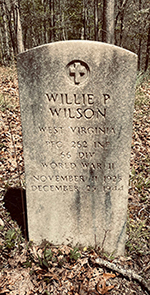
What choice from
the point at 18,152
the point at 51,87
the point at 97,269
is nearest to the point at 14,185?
the point at 18,152

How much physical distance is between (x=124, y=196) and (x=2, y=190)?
82.2 inches

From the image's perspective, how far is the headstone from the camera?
2.01 meters

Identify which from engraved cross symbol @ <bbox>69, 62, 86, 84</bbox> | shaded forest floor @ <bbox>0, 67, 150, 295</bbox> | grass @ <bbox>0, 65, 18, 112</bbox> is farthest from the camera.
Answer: grass @ <bbox>0, 65, 18, 112</bbox>

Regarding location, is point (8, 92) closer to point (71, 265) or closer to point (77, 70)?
point (77, 70)

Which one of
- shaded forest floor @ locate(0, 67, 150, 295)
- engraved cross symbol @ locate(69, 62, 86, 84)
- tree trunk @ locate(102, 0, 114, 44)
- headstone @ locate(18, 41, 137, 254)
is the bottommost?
shaded forest floor @ locate(0, 67, 150, 295)

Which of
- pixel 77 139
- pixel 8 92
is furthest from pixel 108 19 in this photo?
pixel 77 139

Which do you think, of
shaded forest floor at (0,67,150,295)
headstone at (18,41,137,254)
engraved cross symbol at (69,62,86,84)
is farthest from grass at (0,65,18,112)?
engraved cross symbol at (69,62,86,84)

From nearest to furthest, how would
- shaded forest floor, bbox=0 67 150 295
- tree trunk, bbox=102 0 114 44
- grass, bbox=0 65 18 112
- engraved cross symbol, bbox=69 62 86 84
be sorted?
engraved cross symbol, bbox=69 62 86 84 → shaded forest floor, bbox=0 67 150 295 → grass, bbox=0 65 18 112 → tree trunk, bbox=102 0 114 44

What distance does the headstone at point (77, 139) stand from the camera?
201cm

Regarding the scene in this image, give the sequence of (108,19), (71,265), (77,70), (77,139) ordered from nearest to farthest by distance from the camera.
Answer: (77,70) < (77,139) < (71,265) < (108,19)

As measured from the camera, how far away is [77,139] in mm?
2314

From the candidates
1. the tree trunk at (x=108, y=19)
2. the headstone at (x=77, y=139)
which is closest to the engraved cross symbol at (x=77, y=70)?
the headstone at (x=77, y=139)

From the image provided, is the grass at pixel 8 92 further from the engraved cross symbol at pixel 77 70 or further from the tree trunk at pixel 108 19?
the engraved cross symbol at pixel 77 70

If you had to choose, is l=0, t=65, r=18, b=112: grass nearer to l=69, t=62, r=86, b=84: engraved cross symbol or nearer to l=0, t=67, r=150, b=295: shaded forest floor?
l=0, t=67, r=150, b=295: shaded forest floor
